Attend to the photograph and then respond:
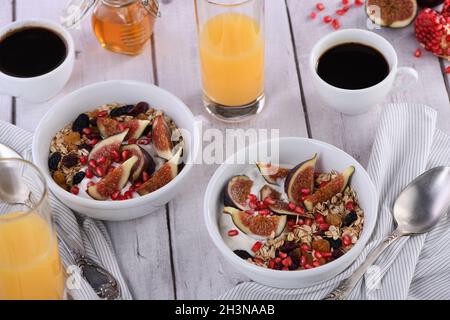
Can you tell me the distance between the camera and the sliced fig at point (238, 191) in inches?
91.7

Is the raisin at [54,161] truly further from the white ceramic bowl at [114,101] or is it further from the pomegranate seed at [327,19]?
the pomegranate seed at [327,19]

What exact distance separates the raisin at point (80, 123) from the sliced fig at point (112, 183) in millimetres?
217

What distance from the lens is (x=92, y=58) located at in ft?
9.25

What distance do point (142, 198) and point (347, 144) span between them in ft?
2.25

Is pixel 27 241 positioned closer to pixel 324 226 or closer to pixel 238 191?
pixel 238 191

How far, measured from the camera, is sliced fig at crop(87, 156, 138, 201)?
2352mm

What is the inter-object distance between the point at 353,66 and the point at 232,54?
390 millimetres

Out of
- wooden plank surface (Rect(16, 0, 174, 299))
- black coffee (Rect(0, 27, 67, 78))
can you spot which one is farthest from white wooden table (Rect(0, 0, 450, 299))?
black coffee (Rect(0, 27, 67, 78))

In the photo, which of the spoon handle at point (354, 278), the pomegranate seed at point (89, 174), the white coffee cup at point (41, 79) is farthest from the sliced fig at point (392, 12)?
the pomegranate seed at point (89, 174)

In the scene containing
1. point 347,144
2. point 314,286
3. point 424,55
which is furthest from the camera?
point 424,55

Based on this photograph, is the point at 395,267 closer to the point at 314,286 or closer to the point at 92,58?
the point at 314,286

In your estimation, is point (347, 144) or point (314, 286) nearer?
point (314, 286)

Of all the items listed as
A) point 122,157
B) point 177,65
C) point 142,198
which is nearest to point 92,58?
point 177,65

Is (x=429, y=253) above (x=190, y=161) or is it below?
below
